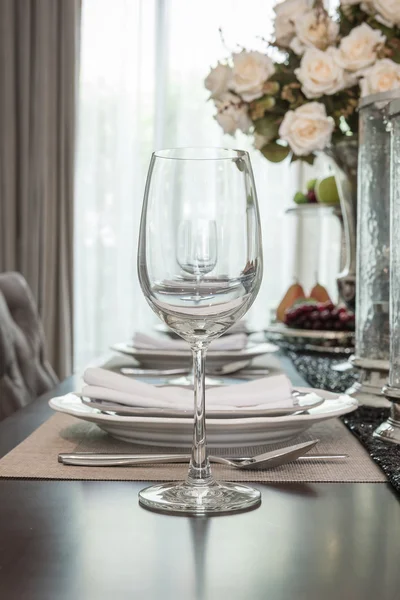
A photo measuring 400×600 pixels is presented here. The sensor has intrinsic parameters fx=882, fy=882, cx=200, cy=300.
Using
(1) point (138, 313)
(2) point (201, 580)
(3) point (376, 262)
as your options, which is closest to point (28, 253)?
(1) point (138, 313)

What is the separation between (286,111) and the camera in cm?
151

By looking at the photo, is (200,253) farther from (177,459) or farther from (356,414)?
(356,414)

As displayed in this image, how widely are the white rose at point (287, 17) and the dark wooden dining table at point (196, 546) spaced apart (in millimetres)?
980

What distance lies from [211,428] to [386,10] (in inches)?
33.9

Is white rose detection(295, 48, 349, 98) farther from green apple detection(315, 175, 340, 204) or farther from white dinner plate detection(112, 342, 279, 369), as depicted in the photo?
green apple detection(315, 175, 340, 204)

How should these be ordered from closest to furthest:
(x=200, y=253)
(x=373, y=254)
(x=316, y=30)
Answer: (x=200, y=253) → (x=373, y=254) → (x=316, y=30)

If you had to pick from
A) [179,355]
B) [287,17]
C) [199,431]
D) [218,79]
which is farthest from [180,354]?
[199,431]

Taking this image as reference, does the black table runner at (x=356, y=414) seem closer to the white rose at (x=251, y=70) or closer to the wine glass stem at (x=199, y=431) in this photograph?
the wine glass stem at (x=199, y=431)

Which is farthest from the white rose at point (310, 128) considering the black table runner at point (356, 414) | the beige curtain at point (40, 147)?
the beige curtain at point (40, 147)

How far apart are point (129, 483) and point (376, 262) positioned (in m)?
0.55

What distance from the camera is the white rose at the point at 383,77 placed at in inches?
51.1

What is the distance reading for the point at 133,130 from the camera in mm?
4328

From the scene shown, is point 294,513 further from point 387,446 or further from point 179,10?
point 179,10

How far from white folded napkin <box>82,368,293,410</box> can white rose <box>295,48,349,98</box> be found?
0.65 m
